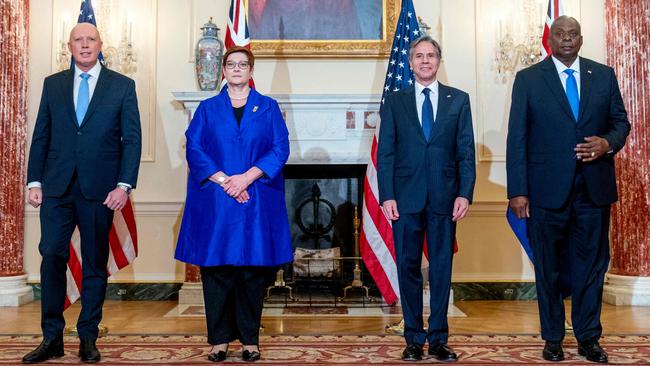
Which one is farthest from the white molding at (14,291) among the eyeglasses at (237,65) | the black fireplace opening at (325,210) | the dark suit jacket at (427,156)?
the dark suit jacket at (427,156)

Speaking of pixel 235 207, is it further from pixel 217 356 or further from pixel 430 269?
pixel 430 269

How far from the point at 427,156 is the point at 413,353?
948 millimetres

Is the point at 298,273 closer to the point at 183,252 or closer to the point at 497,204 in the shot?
the point at 497,204

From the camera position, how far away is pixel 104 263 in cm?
311

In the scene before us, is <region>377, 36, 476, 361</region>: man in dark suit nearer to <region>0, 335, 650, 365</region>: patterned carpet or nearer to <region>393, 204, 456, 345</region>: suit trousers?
<region>393, 204, 456, 345</region>: suit trousers

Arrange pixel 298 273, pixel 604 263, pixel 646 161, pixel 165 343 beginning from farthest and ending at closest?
1. pixel 298 273
2. pixel 646 161
3. pixel 165 343
4. pixel 604 263

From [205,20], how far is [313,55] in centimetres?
107

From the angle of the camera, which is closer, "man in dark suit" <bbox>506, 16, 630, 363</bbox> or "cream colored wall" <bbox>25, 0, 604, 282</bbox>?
"man in dark suit" <bbox>506, 16, 630, 363</bbox>

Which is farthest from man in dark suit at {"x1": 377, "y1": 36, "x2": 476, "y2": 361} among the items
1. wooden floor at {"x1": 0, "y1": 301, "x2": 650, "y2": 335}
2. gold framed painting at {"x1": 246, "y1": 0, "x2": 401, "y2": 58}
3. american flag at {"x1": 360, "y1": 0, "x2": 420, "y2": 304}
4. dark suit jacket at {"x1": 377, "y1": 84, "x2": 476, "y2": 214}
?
gold framed painting at {"x1": 246, "y1": 0, "x2": 401, "y2": 58}

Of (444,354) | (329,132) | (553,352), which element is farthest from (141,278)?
(553,352)

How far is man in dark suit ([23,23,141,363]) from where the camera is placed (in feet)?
9.84

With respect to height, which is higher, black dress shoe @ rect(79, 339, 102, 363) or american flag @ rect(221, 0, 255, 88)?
american flag @ rect(221, 0, 255, 88)

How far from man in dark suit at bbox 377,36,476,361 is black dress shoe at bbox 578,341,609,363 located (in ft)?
2.11

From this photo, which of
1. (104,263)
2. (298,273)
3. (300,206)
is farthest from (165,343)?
(300,206)
